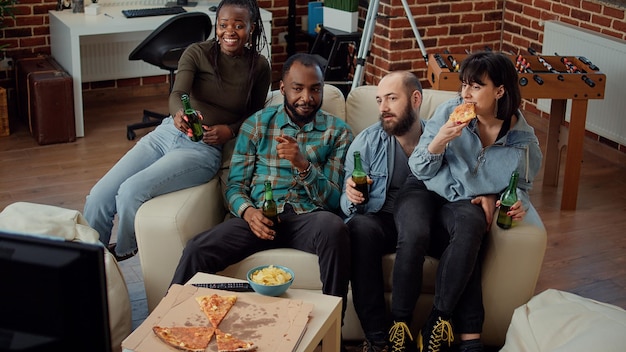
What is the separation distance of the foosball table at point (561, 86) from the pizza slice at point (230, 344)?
227 centimetres

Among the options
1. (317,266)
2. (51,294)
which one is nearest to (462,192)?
(317,266)

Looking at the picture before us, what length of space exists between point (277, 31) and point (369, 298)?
3816 mm

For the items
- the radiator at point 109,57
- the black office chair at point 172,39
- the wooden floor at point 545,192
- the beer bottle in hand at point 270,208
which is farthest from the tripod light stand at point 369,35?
the beer bottle in hand at point 270,208

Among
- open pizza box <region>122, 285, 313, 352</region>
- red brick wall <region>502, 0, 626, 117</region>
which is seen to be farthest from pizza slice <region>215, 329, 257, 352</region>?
red brick wall <region>502, 0, 626, 117</region>

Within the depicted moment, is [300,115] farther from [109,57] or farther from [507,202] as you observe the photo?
[109,57]

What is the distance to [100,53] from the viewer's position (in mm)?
6047

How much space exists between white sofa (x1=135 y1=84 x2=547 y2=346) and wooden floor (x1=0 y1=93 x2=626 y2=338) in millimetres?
465

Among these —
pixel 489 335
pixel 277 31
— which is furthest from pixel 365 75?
pixel 489 335

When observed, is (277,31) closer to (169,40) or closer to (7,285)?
(169,40)

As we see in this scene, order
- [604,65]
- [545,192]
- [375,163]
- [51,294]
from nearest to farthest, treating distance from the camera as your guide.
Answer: [51,294] < [375,163] < [545,192] < [604,65]

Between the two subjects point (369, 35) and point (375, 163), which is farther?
point (369, 35)

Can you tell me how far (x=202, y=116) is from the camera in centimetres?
351

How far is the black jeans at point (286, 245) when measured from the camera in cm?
304

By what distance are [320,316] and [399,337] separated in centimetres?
52
